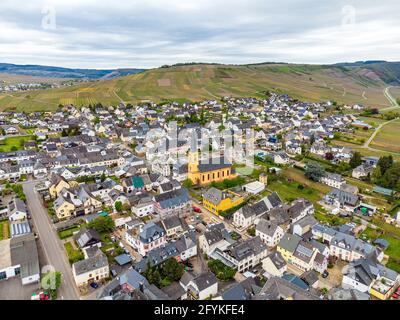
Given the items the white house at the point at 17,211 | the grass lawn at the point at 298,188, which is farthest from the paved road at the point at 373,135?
the white house at the point at 17,211

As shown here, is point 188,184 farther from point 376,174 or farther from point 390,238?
point 376,174

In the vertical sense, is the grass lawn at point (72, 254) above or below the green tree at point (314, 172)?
below

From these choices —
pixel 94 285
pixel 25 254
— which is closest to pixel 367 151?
pixel 94 285

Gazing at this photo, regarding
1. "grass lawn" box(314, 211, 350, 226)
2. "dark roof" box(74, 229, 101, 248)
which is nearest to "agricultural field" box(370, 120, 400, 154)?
"grass lawn" box(314, 211, 350, 226)

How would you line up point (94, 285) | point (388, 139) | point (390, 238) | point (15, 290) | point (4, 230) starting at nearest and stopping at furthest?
point (15, 290), point (94, 285), point (390, 238), point (4, 230), point (388, 139)

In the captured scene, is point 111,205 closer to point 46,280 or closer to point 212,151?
point 46,280

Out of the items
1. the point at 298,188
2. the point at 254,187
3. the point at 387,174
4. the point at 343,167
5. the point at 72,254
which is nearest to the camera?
the point at 72,254

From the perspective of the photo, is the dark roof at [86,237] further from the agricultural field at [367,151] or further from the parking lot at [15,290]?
the agricultural field at [367,151]
